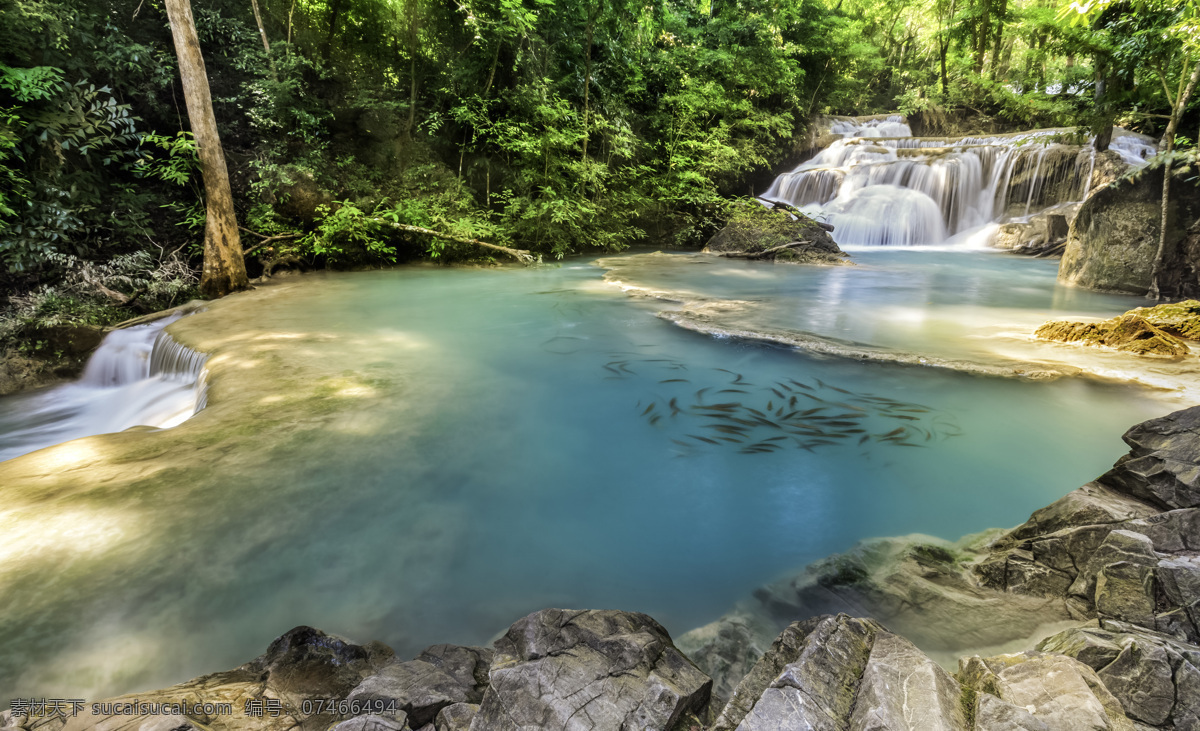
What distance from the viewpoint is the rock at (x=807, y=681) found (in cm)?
122

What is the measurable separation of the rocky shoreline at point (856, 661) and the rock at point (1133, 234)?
7.66 m

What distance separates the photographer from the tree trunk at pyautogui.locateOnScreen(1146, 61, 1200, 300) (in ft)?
22.8

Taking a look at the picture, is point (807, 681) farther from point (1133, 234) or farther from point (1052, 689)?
point (1133, 234)

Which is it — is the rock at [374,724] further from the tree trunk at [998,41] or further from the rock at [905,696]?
the tree trunk at [998,41]

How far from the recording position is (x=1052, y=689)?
1257 millimetres

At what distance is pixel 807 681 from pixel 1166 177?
9804mm

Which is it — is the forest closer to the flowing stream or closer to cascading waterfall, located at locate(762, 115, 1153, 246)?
cascading waterfall, located at locate(762, 115, 1153, 246)

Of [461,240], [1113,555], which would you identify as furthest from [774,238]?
[1113,555]

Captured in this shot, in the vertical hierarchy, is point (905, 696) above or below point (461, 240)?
below

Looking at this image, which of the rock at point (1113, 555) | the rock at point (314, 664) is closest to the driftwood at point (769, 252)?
the rock at point (1113, 555)

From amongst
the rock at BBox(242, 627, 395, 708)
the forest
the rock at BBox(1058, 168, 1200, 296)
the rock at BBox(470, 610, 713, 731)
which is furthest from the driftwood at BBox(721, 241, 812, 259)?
the rock at BBox(242, 627, 395, 708)

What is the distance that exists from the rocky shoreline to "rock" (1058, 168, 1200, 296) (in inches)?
302

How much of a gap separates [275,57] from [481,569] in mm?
11162

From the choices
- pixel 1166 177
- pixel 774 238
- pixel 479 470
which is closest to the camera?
pixel 479 470
